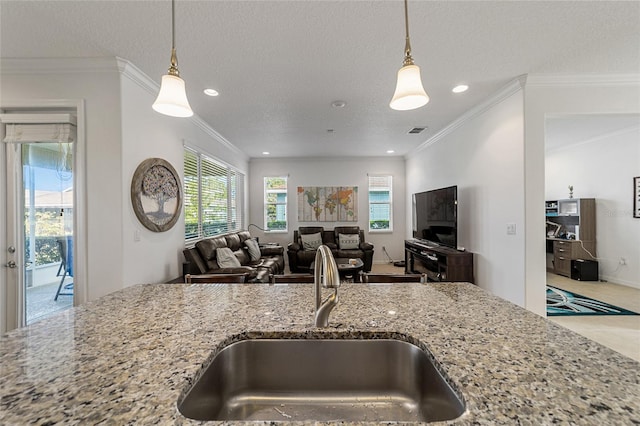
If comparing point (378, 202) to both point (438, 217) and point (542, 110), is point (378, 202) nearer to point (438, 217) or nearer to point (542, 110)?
point (438, 217)

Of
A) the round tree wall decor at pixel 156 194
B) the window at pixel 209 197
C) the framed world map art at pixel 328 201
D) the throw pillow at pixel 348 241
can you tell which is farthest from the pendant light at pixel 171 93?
the framed world map art at pixel 328 201

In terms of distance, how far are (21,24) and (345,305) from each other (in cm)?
305

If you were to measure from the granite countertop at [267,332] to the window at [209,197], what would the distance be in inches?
107

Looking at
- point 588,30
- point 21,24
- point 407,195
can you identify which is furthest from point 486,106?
point 21,24

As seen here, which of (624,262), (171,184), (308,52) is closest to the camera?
(308,52)

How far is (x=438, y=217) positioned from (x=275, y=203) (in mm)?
3878

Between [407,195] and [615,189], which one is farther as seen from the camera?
[407,195]

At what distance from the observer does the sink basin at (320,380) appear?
843 millimetres

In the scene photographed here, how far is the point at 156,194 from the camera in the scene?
2918 mm

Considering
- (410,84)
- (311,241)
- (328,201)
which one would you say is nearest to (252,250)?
(311,241)

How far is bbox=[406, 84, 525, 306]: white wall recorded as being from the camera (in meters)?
2.96

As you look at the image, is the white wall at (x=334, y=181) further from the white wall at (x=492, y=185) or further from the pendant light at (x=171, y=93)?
the pendant light at (x=171, y=93)

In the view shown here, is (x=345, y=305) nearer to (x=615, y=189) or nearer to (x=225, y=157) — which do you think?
(x=225, y=157)

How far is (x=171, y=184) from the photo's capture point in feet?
10.4
